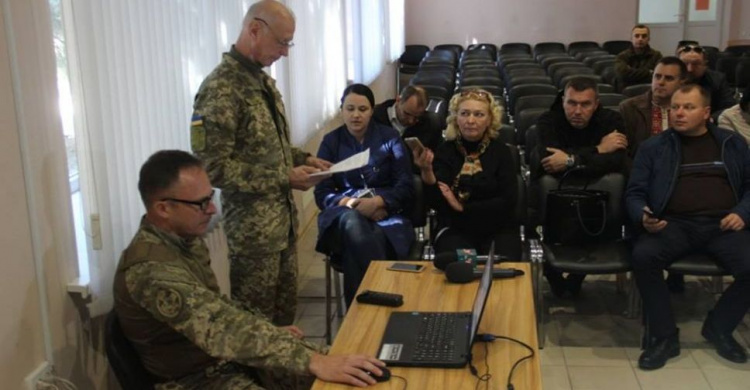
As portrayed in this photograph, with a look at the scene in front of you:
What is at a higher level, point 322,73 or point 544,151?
point 322,73

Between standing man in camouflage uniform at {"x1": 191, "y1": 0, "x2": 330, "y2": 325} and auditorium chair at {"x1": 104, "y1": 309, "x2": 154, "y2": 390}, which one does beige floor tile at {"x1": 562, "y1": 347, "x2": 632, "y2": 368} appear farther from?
auditorium chair at {"x1": 104, "y1": 309, "x2": 154, "y2": 390}

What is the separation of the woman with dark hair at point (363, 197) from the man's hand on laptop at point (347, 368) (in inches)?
61.5

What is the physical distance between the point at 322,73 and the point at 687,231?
10.8 ft

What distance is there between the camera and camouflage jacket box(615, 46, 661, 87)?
6.84m

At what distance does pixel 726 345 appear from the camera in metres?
3.37

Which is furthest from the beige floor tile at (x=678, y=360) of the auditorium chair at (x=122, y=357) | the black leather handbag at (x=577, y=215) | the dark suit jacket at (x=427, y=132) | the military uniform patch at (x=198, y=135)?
the auditorium chair at (x=122, y=357)

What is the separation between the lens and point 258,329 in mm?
1880

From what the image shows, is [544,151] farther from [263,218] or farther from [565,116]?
[263,218]

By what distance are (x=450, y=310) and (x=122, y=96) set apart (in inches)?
50.7

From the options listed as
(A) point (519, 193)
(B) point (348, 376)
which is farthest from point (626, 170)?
(B) point (348, 376)

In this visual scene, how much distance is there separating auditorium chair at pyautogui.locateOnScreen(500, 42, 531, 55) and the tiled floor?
31.3 feet

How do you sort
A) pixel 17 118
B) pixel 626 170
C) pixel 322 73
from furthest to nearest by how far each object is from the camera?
pixel 322 73 < pixel 626 170 < pixel 17 118

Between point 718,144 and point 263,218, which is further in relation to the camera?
point 718,144

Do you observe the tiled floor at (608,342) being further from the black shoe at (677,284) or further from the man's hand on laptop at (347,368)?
the man's hand on laptop at (347,368)
